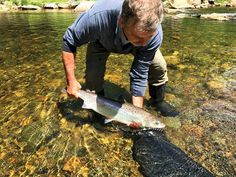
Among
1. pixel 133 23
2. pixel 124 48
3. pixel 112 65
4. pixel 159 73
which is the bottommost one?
pixel 112 65

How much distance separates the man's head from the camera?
3275 millimetres

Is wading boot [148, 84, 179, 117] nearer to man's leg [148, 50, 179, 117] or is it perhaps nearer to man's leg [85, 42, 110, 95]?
man's leg [148, 50, 179, 117]

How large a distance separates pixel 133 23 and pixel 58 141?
2714 millimetres

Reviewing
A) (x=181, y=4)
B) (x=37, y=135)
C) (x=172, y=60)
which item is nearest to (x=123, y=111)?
(x=37, y=135)

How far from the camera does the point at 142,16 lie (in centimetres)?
330

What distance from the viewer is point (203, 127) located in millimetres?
5664

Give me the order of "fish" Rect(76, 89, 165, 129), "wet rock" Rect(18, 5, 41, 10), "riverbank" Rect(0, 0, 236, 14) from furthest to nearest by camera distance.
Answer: "wet rock" Rect(18, 5, 41, 10) < "riverbank" Rect(0, 0, 236, 14) < "fish" Rect(76, 89, 165, 129)

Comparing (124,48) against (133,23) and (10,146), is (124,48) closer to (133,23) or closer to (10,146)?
A: (133,23)

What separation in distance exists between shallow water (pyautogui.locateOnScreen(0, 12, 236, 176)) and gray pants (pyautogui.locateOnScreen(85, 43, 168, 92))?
2.35ft

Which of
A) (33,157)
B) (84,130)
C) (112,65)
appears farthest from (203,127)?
(112,65)

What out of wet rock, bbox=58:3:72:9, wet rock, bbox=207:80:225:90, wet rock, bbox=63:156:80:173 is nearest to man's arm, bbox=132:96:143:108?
wet rock, bbox=63:156:80:173

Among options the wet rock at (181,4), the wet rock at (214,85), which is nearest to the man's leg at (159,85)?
the wet rock at (214,85)

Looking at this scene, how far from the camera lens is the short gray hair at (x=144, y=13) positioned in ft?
10.7

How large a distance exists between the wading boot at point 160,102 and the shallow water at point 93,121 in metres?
0.19
